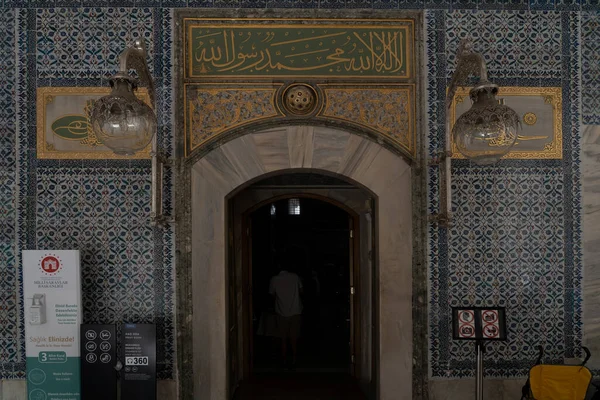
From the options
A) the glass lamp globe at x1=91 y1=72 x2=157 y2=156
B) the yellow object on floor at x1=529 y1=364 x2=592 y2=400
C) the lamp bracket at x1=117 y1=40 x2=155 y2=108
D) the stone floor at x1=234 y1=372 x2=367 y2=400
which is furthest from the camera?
the stone floor at x1=234 y1=372 x2=367 y2=400

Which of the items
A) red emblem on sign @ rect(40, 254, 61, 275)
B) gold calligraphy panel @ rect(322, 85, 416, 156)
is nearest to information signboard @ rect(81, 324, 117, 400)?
red emblem on sign @ rect(40, 254, 61, 275)

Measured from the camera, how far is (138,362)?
112 inches

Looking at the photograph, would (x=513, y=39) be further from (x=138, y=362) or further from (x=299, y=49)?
(x=138, y=362)

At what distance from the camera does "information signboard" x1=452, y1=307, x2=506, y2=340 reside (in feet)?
9.23

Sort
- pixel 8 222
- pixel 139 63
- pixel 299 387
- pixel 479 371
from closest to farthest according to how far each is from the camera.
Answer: pixel 139 63 < pixel 479 371 < pixel 8 222 < pixel 299 387

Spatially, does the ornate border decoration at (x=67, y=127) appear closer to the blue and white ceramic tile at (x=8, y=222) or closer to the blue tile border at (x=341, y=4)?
the blue and white ceramic tile at (x=8, y=222)

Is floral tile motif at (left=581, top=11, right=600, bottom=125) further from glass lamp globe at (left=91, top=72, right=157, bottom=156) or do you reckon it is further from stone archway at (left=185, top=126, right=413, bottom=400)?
glass lamp globe at (left=91, top=72, right=157, bottom=156)

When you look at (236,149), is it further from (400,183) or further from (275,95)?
(400,183)

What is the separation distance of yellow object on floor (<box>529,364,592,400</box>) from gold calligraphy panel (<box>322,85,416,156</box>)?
1442 millimetres

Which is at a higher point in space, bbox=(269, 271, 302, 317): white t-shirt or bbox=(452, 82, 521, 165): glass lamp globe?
bbox=(452, 82, 521, 165): glass lamp globe

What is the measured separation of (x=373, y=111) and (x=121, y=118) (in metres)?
1.48

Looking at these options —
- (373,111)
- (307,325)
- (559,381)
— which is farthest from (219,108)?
(307,325)

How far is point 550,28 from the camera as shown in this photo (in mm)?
3086

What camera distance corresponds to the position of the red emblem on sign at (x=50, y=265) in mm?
2852
